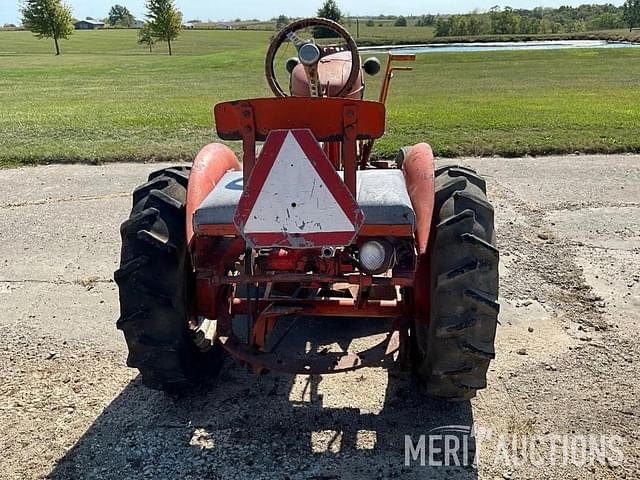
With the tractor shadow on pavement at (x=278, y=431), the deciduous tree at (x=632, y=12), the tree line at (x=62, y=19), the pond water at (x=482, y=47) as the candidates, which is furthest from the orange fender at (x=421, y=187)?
the deciduous tree at (x=632, y=12)

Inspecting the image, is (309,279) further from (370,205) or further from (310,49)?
(310,49)

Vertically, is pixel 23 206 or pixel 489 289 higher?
pixel 489 289

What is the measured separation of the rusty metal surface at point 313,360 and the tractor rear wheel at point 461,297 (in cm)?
24

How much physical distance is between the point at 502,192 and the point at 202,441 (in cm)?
543

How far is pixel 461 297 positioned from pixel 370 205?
0.59m

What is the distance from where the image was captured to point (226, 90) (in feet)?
70.6

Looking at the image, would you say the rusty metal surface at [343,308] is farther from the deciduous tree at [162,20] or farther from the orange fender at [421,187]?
the deciduous tree at [162,20]

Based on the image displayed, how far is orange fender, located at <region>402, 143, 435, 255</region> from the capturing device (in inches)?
121

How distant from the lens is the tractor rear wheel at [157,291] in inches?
125

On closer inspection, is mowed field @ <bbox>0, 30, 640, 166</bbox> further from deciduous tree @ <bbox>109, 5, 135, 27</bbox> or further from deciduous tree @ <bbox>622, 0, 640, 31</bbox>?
deciduous tree @ <bbox>109, 5, 135, 27</bbox>

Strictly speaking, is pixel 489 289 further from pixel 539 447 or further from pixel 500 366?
pixel 500 366

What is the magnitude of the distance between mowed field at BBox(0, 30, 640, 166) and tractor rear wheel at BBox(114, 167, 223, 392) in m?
6.80

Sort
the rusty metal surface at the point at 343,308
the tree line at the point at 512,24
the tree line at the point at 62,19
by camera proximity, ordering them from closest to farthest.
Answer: the rusty metal surface at the point at 343,308 → the tree line at the point at 62,19 → the tree line at the point at 512,24

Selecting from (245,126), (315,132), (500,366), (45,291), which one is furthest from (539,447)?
A: (45,291)
